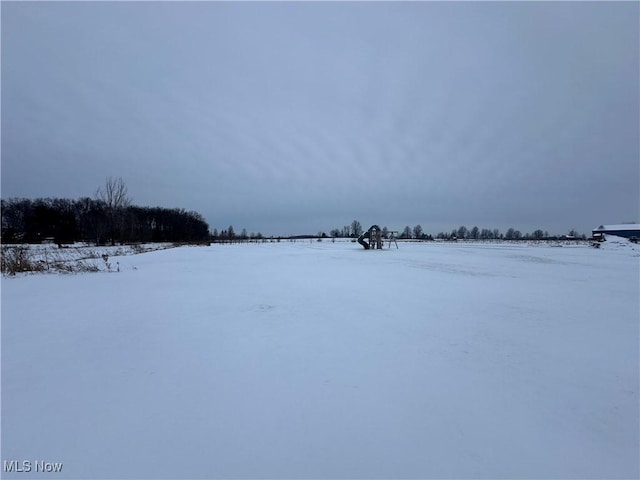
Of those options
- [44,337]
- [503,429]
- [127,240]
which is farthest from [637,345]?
[127,240]

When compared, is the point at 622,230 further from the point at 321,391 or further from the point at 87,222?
the point at 87,222

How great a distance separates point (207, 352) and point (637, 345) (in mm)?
6201

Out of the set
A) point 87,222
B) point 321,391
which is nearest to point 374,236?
point 321,391

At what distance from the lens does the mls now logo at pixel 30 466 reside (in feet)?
6.44

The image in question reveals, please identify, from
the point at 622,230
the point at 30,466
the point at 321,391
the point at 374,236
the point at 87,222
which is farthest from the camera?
the point at 622,230

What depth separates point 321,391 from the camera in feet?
9.25

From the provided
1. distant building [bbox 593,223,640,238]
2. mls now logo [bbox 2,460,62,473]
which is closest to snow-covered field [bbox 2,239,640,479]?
mls now logo [bbox 2,460,62,473]

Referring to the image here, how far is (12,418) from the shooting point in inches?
95.3

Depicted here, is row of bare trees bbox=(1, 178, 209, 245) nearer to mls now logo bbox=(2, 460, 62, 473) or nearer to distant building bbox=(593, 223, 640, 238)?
mls now logo bbox=(2, 460, 62, 473)

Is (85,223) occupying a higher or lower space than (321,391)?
higher

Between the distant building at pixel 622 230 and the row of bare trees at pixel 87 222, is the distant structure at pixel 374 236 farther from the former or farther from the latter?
the distant building at pixel 622 230

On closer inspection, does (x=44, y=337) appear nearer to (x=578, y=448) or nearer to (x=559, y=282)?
(x=578, y=448)

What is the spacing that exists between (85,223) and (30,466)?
6744cm

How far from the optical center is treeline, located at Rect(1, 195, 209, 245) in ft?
133
